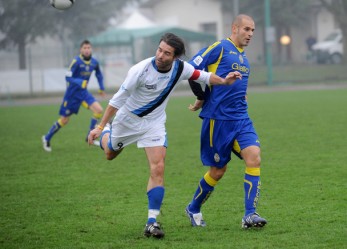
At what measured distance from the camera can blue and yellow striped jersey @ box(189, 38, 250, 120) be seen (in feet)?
23.2

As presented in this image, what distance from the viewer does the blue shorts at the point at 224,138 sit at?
7.00m

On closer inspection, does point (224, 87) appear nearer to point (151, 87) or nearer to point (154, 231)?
point (151, 87)

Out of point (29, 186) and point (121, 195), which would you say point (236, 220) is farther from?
point (29, 186)

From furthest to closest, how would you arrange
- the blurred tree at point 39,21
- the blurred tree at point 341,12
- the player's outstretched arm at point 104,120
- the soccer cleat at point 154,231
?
the blurred tree at point 39,21 → the blurred tree at point 341,12 → the player's outstretched arm at point 104,120 → the soccer cleat at point 154,231

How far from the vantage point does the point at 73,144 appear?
49.2 ft

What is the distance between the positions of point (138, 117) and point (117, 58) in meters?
30.2

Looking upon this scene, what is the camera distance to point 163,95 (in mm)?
6867

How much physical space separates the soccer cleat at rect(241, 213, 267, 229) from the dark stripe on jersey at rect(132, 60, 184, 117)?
132cm

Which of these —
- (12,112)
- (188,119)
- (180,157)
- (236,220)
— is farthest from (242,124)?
(12,112)

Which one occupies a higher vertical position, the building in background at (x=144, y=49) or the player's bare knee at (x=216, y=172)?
the building in background at (x=144, y=49)

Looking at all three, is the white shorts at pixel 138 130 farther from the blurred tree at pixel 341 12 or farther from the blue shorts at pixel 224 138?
the blurred tree at pixel 341 12

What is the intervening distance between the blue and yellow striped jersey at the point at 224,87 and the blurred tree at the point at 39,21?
31085 millimetres

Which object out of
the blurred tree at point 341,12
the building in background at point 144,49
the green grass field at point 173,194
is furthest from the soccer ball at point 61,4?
the blurred tree at point 341,12

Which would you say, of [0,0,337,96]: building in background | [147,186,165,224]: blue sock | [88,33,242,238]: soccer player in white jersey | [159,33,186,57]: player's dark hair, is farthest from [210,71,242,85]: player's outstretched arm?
[0,0,337,96]: building in background
